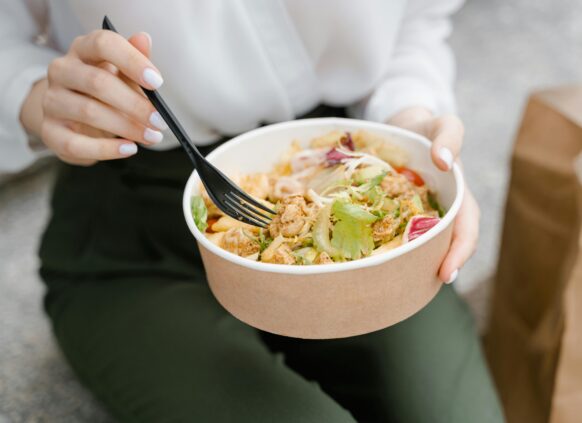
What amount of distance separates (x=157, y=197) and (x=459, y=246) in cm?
39

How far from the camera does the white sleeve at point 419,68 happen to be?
81 cm

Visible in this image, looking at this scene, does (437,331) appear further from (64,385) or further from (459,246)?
(64,385)

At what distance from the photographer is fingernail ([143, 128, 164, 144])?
58 cm

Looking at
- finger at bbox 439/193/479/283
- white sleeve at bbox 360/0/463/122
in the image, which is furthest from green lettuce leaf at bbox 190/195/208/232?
white sleeve at bbox 360/0/463/122

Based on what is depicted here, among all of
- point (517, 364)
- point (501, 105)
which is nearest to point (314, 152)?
point (517, 364)

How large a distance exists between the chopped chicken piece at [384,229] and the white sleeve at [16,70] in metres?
0.45

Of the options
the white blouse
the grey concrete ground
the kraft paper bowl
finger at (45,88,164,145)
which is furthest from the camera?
the grey concrete ground

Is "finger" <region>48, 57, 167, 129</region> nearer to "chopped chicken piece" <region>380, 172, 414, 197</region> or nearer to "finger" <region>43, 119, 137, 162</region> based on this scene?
"finger" <region>43, 119, 137, 162</region>

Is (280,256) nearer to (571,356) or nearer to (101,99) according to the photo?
(101,99)

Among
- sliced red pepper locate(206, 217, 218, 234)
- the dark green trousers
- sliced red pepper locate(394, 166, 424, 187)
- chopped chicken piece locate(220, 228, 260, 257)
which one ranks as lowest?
the dark green trousers

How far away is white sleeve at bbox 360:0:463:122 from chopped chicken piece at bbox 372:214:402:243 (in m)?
0.30

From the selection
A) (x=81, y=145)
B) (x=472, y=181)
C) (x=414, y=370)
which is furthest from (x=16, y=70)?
(x=472, y=181)

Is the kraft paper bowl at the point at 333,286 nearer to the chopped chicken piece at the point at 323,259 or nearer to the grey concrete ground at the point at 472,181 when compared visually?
the chopped chicken piece at the point at 323,259

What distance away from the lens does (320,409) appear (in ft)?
2.15
